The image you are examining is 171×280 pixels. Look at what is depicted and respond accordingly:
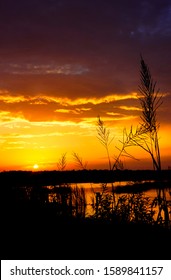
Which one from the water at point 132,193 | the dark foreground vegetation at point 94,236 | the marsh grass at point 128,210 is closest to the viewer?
the dark foreground vegetation at point 94,236

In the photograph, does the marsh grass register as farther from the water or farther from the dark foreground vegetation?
the water

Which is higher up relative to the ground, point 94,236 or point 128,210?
point 128,210

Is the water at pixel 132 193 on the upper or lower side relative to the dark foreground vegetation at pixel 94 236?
upper

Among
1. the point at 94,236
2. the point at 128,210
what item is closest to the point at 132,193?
the point at 128,210

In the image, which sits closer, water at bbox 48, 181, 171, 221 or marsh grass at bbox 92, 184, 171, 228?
water at bbox 48, 181, 171, 221

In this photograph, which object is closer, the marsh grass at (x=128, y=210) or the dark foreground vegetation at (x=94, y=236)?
the dark foreground vegetation at (x=94, y=236)

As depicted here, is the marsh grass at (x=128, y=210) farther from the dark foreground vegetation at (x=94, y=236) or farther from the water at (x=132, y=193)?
the water at (x=132, y=193)

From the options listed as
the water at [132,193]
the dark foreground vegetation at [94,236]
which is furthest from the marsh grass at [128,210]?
the water at [132,193]

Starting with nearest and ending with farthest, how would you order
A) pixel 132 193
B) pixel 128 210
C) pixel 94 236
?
1. pixel 94 236
2. pixel 128 210
3. pixel 132 193

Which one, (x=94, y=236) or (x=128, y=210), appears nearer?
(x=94, y=236)

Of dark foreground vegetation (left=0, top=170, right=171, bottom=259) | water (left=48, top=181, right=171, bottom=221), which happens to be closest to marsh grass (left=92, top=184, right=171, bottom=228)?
dark foreground vegetation (left=0, top=170, right=171, bottom=259)

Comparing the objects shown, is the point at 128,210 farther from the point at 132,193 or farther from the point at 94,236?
the point at 94,236
